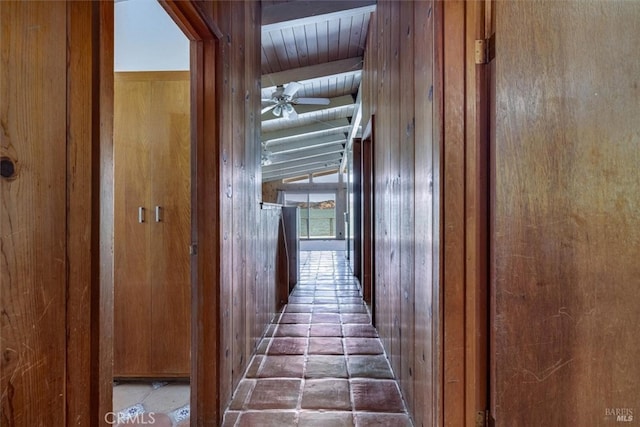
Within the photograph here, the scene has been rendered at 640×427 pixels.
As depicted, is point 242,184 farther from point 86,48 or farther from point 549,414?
point 549,414

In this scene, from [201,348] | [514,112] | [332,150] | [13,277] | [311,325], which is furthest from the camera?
[332,150]

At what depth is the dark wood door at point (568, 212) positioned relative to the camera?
1168 mm

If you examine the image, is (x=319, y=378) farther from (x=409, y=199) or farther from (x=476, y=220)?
(x=476, y=220)

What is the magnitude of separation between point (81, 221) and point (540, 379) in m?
1.48

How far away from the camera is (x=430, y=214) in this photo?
4.39ft

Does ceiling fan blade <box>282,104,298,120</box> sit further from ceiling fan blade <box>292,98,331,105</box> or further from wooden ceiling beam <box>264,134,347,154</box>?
wooden ceiling beam <box>264,134,347,154</box>

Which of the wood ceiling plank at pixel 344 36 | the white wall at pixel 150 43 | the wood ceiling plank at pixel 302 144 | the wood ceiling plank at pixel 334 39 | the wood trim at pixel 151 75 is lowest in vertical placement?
the wood trim at pixel 151 75

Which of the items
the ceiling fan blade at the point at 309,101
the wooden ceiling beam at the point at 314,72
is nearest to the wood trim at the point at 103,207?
the wooden ceiling beam at the point at 314,72

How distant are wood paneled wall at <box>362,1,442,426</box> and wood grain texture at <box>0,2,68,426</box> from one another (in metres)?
1.13

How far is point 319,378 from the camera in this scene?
207cm

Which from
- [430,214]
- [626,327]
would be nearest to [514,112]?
[430,214]

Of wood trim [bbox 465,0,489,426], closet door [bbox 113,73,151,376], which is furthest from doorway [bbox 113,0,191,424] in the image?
wood trim [bbox 465,0,489,426]

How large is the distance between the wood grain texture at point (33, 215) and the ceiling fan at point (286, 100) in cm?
351

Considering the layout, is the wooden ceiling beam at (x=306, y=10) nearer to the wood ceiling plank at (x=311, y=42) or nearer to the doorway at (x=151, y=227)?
the wood ceiling plank at (x=311, y=42)
